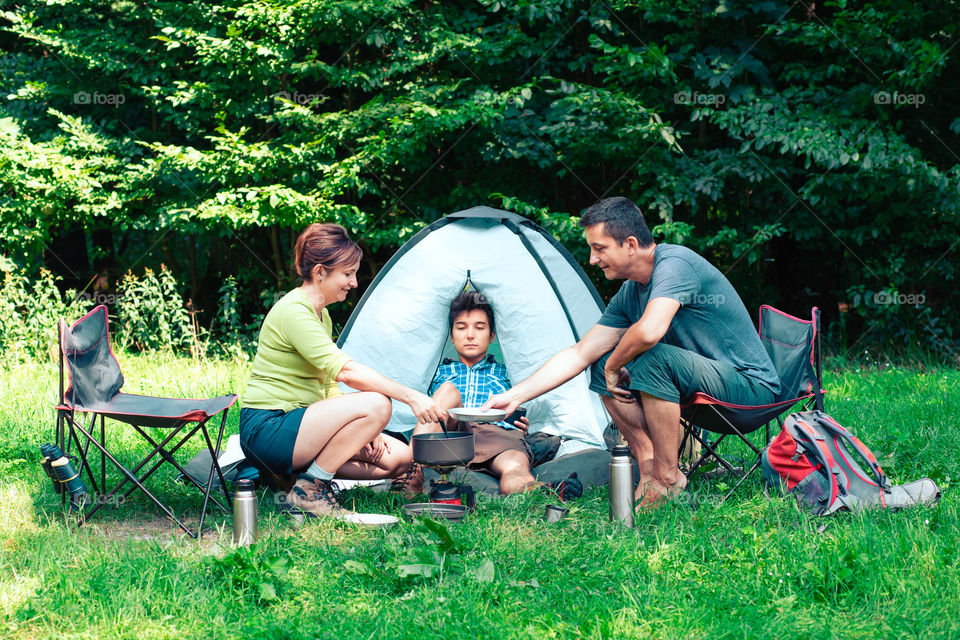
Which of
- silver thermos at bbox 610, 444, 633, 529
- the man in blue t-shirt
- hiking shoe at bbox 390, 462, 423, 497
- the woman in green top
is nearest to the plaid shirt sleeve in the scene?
hiking shoe at bbox 390, 462, 423, 497

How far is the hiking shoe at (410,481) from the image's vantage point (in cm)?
351

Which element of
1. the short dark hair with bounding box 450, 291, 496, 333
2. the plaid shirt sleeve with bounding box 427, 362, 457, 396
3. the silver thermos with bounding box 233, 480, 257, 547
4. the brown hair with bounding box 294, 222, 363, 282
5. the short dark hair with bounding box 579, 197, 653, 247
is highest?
the short dark hair with bounding box 579, 197, 653, 247

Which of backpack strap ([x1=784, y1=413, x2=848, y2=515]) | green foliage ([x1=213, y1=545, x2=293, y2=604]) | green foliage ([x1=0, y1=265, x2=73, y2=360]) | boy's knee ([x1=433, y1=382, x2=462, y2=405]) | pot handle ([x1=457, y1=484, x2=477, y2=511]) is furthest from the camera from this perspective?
green foliage ([x1=0, y1=265, x2=73, y2=360])

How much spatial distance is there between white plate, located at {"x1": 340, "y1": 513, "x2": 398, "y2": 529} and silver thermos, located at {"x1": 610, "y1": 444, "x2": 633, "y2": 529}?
0.76 meters

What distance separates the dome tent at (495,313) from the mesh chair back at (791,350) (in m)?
0.95

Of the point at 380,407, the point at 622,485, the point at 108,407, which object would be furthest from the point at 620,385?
the point at 108,407

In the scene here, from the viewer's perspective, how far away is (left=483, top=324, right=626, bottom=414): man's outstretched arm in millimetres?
3412

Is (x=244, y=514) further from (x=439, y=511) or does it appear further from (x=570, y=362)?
(x=570, y=362)

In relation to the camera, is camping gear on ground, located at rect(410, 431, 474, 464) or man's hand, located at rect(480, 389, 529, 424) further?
man's hand, located at rect(480, 389, 529, 424)

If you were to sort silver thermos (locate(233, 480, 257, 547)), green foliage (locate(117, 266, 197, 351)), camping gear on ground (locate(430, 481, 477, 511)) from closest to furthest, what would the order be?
1. silver thermos (locate(233, 480, 257, 547))
2. camping gear on ground (locate(430, 481, 477, 511))
3. green foliage (locate(117, 266, 197, 351))

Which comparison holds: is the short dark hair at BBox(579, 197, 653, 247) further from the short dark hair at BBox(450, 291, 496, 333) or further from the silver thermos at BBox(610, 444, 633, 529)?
the short dark hair at BBox(450, 291, 496, 333)

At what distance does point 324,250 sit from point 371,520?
102cm

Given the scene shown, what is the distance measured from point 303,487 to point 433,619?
43.2 inches

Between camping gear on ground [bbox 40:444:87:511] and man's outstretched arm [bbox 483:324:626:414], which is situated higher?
man's outstretched arm [bbox 483:324:626:414]
